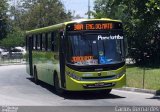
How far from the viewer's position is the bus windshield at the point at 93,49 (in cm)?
1780

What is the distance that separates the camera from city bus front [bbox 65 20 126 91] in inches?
696

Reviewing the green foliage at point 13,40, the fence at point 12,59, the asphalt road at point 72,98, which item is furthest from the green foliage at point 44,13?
the asphalt road at point 72,98

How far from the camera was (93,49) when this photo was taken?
58.7 feet

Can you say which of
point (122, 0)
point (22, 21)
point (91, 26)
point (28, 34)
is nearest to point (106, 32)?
point (91, 26)

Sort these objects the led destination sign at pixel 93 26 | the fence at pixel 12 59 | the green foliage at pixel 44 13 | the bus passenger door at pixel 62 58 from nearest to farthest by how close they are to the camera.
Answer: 1. the led destination sign at pixel 93 26
2. the bus passenger door at pixel 62 58
3. the fence at pixel 12 59
4. the green foliage at pixel 44 13

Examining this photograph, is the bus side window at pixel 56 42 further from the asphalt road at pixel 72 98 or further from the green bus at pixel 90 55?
the asphalt road at pixel 72 98

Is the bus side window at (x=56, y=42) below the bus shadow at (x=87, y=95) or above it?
above

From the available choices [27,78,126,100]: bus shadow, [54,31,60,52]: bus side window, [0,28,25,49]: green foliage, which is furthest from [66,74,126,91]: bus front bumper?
[0,28,25,49]: green foliage

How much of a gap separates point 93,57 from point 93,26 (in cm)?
122

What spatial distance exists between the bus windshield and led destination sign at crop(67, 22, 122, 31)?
227 mm

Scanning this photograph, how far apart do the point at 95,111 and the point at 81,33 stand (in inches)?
176

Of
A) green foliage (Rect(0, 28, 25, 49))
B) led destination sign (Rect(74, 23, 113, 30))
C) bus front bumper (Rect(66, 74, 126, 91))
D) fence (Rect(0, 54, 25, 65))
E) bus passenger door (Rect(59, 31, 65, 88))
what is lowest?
fence (Rect(0, 54, 25, 65))

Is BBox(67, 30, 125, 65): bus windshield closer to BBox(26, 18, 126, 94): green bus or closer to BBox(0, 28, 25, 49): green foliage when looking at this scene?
BBox(26, 18, 126, 94): green bus

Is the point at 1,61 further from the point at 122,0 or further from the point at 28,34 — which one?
the point at 122,0
